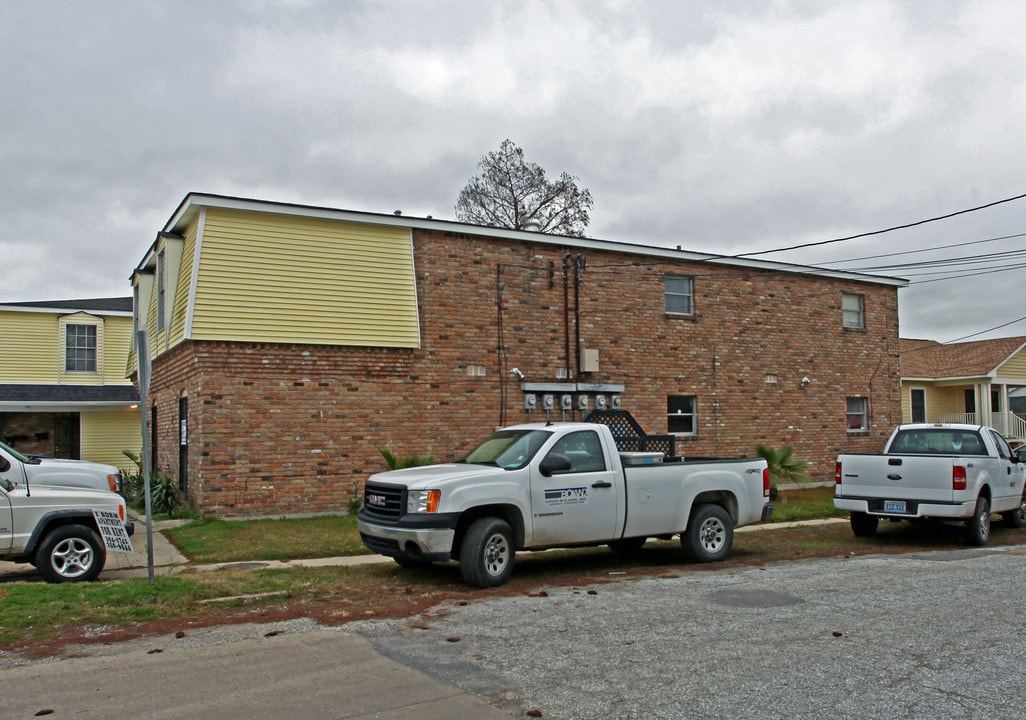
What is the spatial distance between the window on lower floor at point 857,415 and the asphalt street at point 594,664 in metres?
16.0

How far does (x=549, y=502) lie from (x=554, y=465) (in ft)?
1.40

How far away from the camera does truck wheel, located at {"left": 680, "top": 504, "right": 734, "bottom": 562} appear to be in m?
11.7

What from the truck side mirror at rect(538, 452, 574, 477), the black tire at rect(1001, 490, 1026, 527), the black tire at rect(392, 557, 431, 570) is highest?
the truck side mirror at rect(538, 452, 574, 477)

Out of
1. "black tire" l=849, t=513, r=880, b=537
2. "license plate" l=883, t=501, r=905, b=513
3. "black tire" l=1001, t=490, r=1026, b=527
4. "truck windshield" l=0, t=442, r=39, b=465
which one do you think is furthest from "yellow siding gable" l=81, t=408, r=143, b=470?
"black tire" l=1001, t=490, r=1026, b=527

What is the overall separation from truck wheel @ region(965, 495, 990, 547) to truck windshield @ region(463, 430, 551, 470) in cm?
698

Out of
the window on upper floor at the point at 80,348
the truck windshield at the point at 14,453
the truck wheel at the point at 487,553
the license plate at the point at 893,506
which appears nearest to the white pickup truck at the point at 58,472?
the truck windshield at the point at 14,453

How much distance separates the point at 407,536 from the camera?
9.59m

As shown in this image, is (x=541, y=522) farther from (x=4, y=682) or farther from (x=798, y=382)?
(x=798, y=382)

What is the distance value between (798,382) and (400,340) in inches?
437

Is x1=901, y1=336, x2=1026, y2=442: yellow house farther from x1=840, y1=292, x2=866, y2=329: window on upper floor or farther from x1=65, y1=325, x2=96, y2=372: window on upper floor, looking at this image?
x1=65, y1=325, x2=96, y2=372: window on upper floor

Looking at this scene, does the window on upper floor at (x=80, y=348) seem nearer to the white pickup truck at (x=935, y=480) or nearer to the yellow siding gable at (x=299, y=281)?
the yellow siding gable at (x=299, y=281)

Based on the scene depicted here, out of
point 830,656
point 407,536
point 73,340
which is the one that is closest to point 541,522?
point 407,536

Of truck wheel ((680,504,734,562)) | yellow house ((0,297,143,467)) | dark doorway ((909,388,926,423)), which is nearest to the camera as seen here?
truck wheel ((680,504,734,562))

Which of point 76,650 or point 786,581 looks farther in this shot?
point 786,581
